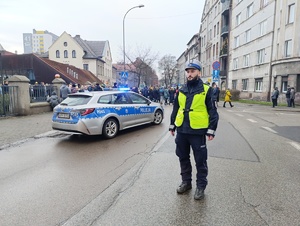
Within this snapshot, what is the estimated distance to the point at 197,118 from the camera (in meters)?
3.39

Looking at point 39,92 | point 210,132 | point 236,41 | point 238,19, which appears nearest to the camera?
point 210,132

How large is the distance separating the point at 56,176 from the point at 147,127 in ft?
17.8

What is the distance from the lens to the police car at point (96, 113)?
6.89 meters

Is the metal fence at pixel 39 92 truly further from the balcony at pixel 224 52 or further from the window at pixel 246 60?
the balcony at pixel 224 52

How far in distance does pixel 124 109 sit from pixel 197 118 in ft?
16.2

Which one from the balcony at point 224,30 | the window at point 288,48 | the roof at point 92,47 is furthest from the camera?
the roof at point 92,47

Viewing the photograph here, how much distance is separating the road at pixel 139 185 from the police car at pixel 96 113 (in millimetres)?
560

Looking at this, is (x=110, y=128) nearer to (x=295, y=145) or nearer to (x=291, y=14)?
(x=295, y=145)

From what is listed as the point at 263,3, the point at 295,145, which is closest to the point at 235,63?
the point at 263,3

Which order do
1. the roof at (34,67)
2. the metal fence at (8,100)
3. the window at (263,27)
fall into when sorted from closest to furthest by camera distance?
the metal fence at (8,100)
the window at (263,27)
the roof at (34,67)

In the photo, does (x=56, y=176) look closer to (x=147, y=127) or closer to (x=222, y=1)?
(x=147, y=127)

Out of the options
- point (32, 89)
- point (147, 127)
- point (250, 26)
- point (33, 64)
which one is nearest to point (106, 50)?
point (33, 64)

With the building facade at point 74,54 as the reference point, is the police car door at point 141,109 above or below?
below

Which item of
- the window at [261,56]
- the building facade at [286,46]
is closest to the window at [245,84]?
the window at [261,56]
